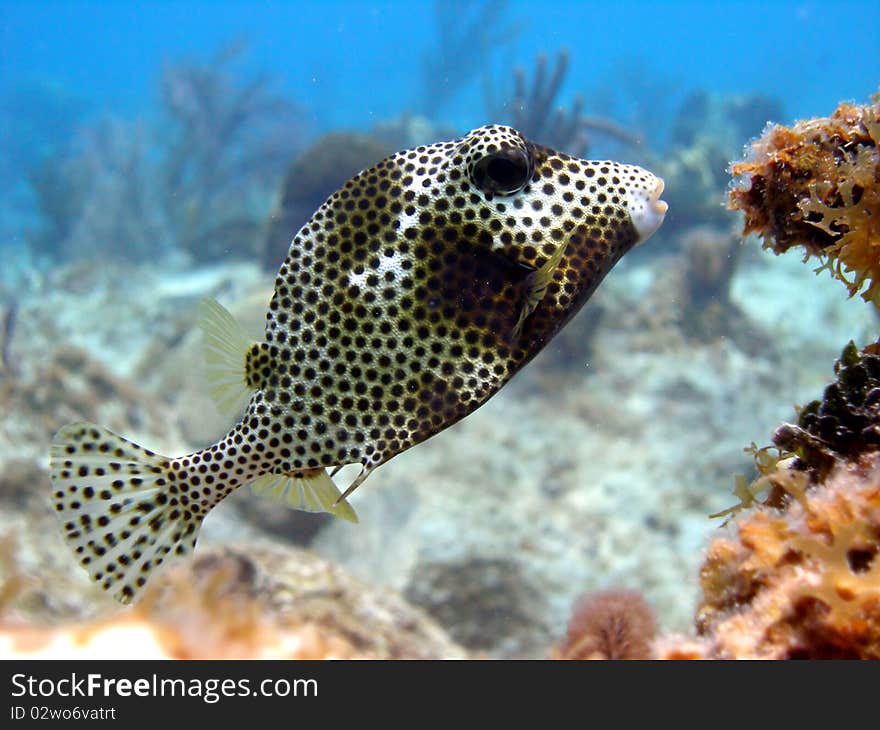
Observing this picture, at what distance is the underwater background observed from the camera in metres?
4.57

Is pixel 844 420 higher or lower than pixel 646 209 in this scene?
lower

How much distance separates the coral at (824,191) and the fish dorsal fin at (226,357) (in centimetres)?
183

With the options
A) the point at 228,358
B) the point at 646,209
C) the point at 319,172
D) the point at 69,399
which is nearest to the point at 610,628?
the point at 646,209

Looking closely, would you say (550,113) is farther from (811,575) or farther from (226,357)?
(811,575)

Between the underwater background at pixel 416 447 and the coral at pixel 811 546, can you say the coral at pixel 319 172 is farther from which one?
the coral at pixel 811 546

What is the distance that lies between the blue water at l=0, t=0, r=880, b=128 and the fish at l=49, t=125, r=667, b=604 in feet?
148

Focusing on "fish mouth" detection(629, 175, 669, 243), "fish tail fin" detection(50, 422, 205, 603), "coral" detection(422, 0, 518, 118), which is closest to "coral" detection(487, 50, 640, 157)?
"fish mouth" detection(629, 175, 669, 243)

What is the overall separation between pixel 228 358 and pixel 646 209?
1.51 meters

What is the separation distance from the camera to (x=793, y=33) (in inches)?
3182

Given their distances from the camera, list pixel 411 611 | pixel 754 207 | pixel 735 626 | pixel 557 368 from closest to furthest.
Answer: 1. pixel 735 626
2. pixel 754 207
3. pixel 411 611
4. pixel 557 368

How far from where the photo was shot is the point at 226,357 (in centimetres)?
216
